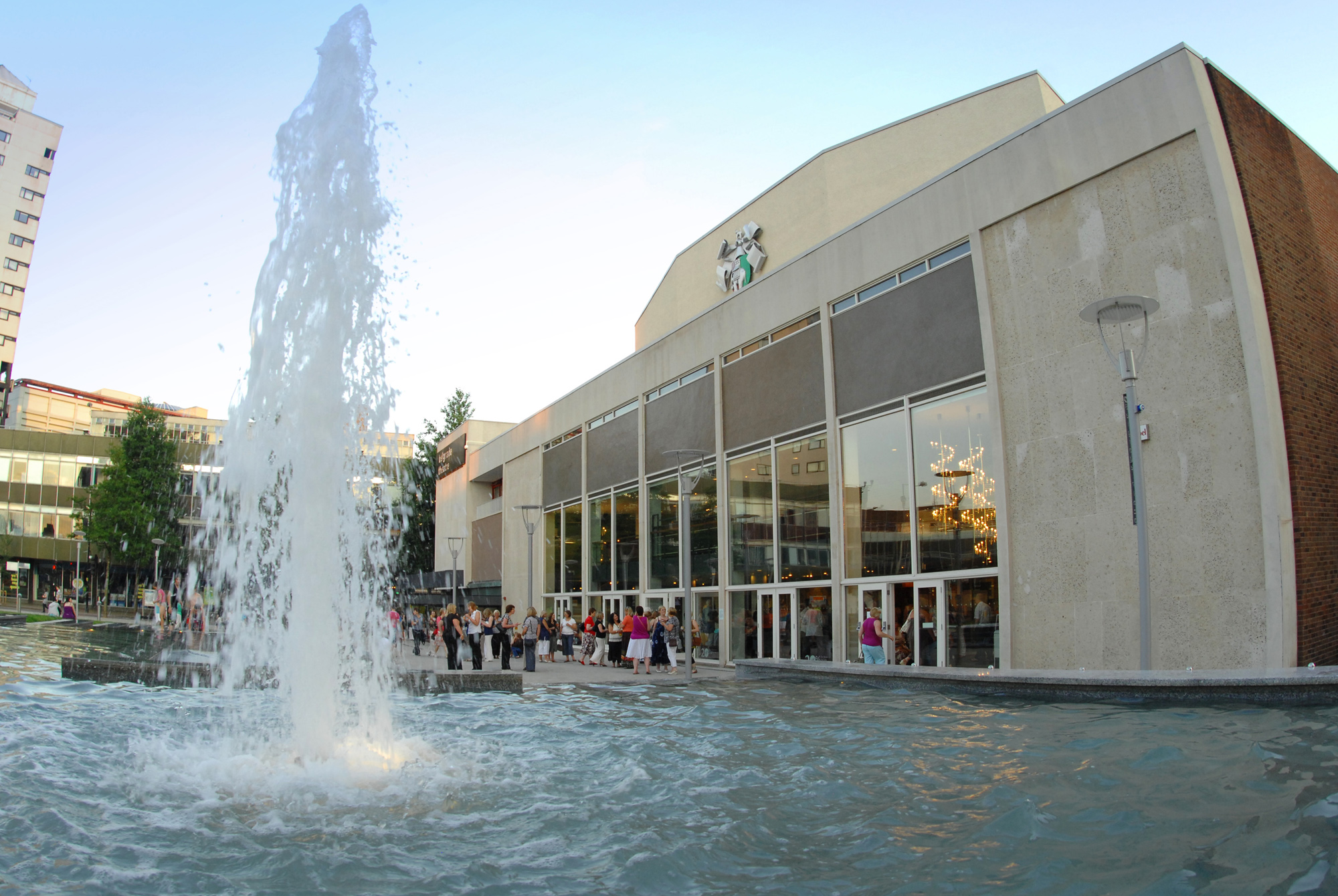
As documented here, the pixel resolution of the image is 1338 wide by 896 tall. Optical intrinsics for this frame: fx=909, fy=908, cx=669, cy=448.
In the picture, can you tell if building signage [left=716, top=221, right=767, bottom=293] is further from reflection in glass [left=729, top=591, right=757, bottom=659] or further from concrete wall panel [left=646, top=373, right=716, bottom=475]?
reflection in glass [left=729, top=591, right=757, bottom=659]

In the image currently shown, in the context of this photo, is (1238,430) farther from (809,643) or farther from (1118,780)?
(809,643)

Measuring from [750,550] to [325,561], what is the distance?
50.6 feet

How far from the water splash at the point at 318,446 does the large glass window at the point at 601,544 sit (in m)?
20.9

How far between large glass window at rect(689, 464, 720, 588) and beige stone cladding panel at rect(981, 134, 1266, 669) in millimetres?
10272

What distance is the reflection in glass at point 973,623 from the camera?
16.2 metres

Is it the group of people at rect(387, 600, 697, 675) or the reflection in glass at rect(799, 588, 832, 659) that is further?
the group of people at rect(387, 600, 697, 675)

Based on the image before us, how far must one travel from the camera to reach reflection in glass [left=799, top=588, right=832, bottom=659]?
20328mm

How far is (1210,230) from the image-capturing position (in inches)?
522

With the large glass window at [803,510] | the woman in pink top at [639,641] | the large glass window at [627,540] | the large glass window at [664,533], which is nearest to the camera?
the large glass window at [803,510]

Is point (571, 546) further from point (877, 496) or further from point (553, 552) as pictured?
point (877, 496)

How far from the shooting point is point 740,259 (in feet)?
93.2

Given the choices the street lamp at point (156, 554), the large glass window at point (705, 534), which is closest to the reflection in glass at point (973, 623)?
the large glass window at point (705, 534)

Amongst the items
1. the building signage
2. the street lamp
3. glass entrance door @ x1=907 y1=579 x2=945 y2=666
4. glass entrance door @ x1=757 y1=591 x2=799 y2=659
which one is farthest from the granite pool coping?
the street lamp

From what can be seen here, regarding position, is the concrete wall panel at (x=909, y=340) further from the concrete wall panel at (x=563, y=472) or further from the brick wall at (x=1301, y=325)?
the concrete wall panel at (x=563, y=472)
